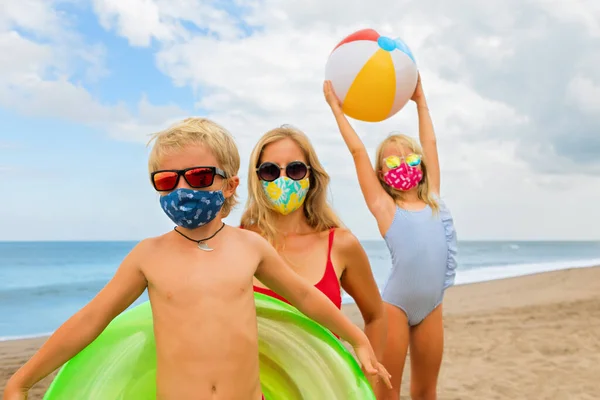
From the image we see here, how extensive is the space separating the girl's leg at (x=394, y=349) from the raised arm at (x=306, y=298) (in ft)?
4.25

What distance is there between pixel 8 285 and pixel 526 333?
21246 mm

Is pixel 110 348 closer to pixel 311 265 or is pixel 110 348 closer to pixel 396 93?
pixel 311 265

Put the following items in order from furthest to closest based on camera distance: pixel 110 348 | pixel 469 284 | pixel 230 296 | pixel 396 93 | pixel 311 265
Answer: pixel 469 284 < pixel 396 93 < pixel 311 265 < pixel 110 348 < pixel 230 296

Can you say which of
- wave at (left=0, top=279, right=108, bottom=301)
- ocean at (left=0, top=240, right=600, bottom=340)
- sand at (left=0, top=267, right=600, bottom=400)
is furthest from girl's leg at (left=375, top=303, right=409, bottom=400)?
wave at (left=0, top=279, right=108, bottom=301)

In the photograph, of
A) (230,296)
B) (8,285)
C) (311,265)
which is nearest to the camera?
(230,296)

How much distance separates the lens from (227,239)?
2125 millimetres

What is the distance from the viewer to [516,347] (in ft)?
27.5

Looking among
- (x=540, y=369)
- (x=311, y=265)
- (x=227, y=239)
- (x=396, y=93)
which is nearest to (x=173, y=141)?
(x=227, y=239)

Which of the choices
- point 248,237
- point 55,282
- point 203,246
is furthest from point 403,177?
point 55,282

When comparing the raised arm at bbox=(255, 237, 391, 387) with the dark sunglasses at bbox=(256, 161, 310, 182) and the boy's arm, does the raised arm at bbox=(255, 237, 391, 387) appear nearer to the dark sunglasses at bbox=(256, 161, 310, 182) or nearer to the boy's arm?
the boy's arm

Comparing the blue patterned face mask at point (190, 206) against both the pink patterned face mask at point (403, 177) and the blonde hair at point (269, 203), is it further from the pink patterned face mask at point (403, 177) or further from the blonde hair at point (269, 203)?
the pink patterned face mask at point (403, 177)

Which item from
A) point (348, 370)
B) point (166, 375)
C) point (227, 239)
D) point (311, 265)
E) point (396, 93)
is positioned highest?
point (396, 93)

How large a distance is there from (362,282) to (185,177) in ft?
4.00

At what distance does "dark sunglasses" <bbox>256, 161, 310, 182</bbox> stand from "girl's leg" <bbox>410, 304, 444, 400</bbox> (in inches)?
58.3
